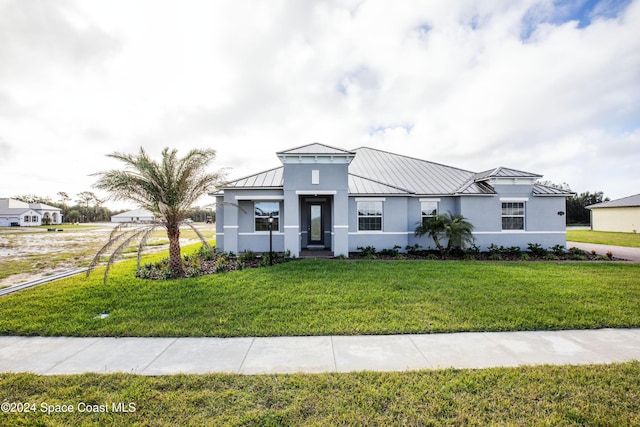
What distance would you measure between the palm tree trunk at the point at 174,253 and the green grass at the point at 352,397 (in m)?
6.08

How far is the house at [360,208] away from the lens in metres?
12.6

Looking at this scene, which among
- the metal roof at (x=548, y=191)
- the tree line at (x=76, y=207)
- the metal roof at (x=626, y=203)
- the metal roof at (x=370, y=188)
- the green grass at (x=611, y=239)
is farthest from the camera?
the tree line at (x=76, y=207)

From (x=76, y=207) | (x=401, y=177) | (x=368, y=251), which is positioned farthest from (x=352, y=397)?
(x=76, y=207)

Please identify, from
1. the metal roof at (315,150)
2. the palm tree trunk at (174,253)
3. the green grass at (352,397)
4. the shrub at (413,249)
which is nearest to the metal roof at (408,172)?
the shrub at (413,249)

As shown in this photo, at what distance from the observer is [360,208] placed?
14.1 m

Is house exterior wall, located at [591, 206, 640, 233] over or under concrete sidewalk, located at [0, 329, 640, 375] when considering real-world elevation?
over

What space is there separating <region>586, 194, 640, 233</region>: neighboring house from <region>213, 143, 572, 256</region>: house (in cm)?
2530

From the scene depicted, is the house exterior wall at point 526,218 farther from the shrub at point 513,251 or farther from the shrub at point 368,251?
the shrub at point 368,251

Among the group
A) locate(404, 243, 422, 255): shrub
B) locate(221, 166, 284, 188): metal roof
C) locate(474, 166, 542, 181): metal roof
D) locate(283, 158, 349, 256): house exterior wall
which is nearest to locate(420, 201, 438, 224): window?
locate(404, 243, 422, 255): shrub

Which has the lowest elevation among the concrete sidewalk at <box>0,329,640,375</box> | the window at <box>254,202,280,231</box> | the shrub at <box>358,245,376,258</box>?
the concrete sidewalk at <box>0,329,640,375</box>

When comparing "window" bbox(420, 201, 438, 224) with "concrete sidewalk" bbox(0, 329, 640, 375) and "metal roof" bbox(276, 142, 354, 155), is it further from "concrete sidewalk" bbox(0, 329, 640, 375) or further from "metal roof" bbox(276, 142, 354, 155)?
"concrete sidewalk" bbox(0, 329, 640, 375)

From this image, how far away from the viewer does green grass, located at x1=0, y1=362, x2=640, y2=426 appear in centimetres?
281

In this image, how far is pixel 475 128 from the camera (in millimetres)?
20453

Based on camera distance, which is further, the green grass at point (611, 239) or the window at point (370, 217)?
the green grass at point (611, 239)
